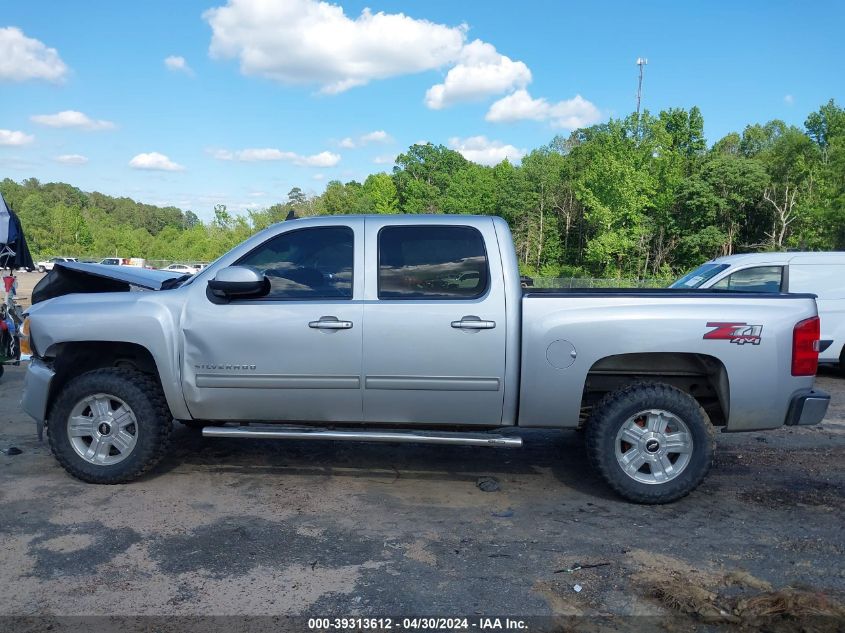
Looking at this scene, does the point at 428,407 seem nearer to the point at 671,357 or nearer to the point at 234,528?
the point at 234,528

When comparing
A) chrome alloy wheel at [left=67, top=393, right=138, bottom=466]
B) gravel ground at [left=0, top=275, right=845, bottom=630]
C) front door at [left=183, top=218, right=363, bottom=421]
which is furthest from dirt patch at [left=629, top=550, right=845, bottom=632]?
chrome alloy wheel at [left=67, top=393, right=138, bottom=466]

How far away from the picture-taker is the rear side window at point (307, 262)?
4.88 metres

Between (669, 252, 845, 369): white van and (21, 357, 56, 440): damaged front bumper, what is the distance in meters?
8.14

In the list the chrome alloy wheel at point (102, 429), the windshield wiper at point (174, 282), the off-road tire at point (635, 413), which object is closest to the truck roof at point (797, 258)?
the off-road tire at point (635, 413)

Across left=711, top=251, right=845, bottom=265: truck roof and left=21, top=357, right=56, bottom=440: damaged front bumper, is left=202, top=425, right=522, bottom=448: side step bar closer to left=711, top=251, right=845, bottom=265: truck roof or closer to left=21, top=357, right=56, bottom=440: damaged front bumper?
left=21, top=357, right=56, bottom=440: damaged front bumper

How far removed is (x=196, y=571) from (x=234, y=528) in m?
0.60

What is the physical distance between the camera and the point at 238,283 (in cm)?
466

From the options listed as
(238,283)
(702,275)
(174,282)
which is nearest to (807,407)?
(238,283)

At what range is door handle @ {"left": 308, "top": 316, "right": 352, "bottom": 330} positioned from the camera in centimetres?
470

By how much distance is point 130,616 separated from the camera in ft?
10.6

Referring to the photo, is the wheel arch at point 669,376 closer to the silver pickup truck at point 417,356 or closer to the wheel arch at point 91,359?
the silver pickup truck at point 417,356

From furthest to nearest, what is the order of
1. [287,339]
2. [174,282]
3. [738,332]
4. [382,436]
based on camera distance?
1. [174,282]
2. [287,339]
3. [382,436]
4. [738,332]

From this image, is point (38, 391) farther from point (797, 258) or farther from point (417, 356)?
point (797, 258)

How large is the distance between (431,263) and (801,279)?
Answer: 710 cm
